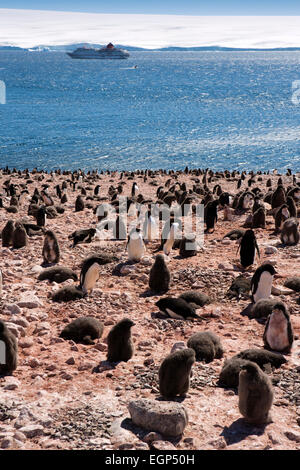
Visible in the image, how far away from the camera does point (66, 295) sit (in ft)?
31.8

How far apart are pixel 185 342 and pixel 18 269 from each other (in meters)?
5.05

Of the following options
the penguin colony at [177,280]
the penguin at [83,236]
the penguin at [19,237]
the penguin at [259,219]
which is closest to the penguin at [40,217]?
the penguin colony at [177,280]

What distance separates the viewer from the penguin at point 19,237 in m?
13.6

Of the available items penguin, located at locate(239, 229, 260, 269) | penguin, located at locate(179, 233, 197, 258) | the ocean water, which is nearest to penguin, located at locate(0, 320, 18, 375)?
penguin, located at locate(239, 229, 260, 269)

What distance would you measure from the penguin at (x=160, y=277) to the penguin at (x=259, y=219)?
19.2 ft

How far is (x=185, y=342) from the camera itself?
799 cm

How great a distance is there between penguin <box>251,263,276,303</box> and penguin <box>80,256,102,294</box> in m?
2.92

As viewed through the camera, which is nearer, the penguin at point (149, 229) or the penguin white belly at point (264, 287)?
the penguin white belly at point (264, 287)

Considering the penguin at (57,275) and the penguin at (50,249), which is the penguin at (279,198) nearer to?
the penguin at (50,249)

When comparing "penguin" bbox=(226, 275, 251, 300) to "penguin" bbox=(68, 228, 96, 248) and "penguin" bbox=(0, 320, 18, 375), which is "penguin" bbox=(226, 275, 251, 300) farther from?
"penguin" bbox=(68, 228, 96, 248)

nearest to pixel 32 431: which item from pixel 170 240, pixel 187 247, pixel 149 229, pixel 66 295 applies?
pixel 66 295

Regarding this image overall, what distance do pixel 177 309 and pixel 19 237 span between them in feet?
20.1

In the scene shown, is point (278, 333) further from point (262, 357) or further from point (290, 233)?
point (290, 233)

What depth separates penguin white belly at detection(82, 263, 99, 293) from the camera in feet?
32.9
